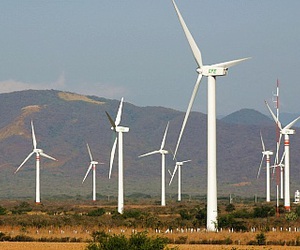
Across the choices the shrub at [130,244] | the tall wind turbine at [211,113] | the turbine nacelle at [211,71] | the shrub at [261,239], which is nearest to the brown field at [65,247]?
the shrub at [261,239]

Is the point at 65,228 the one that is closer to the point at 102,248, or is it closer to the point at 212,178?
the point at 212,178

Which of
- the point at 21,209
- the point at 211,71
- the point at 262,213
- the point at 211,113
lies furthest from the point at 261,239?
the point at 21,209

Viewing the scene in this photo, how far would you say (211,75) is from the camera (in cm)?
6594

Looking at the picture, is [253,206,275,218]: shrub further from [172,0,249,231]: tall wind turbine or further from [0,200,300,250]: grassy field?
[172,0,249,231]: tall wind turbine

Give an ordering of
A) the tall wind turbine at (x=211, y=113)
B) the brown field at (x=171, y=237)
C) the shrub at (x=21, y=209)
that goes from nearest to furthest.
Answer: the brown field at (x=171, y=237), the tall wind turbine at (x=211, y=113), the shrub at (x=21, y=209)

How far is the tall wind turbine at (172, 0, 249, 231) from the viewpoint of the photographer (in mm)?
63938

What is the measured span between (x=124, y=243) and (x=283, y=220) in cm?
3346

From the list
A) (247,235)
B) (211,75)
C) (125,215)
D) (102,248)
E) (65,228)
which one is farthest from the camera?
(125,215)

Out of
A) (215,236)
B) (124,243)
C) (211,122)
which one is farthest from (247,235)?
(124,243)

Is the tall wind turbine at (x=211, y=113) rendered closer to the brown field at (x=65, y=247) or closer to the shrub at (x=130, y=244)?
the brown field at (x=65, y=247)

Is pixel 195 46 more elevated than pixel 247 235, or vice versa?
pixel 195 46

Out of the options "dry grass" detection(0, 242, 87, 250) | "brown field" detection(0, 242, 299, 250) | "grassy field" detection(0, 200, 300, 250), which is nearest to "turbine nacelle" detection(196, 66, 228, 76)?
"grassy field" detection(0, 200, 300, 250)

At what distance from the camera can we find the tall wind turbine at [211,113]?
6394 cm

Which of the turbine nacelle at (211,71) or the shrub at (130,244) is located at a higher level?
the turbine nacelle at (211,71)
